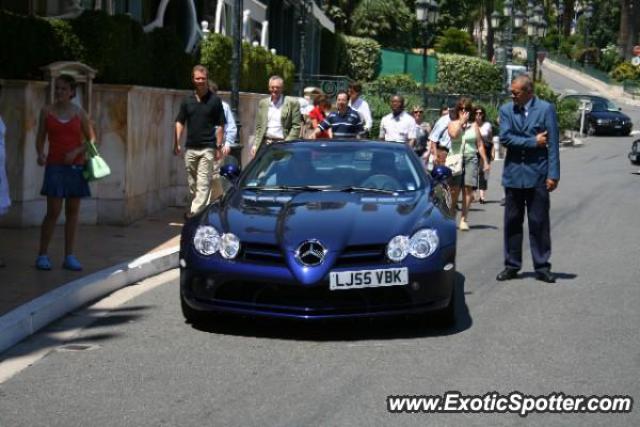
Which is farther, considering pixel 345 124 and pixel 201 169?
pixel 345 124

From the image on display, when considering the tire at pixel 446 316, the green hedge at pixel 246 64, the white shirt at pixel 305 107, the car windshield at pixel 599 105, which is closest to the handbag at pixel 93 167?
the tire at pixel 446 316

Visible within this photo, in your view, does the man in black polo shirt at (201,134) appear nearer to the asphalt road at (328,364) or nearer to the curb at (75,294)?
the curb at (75,294)

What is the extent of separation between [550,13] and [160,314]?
373ft

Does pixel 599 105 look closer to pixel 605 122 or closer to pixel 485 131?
pixel 605 122

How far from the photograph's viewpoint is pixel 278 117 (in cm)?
1516

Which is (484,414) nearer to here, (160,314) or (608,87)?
(160,314)

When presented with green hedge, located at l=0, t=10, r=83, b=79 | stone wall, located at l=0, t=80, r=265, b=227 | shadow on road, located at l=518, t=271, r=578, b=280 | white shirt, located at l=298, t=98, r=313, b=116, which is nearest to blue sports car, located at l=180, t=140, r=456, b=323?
shadow on road, located at l=518, t=271, r=578, b=280

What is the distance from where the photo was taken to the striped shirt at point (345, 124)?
15453 mm

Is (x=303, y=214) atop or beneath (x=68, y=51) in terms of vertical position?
beneath

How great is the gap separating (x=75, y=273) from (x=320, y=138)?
3279 mm

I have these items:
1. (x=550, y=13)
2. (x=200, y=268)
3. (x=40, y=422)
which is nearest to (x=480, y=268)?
(x=200, y=268)

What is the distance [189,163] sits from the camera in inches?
548

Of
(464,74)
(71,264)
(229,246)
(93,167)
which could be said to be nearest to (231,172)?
(93,167)

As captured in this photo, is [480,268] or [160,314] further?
[480,268]
